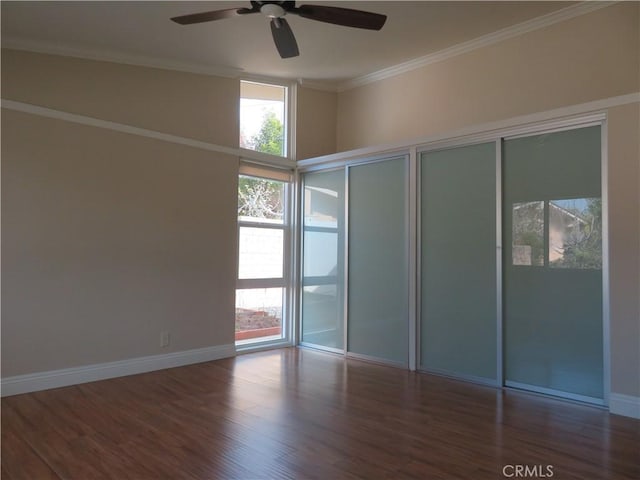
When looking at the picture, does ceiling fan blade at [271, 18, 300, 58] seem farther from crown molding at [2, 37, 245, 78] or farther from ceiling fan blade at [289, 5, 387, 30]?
crown molding at [2, 37, 245, 78]

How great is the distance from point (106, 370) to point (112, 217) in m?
1.35

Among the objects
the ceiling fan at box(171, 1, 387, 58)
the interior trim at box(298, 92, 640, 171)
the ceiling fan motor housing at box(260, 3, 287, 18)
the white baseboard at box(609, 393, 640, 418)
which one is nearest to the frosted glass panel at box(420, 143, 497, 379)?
the interior trim at box(298, 92, 640, 171)

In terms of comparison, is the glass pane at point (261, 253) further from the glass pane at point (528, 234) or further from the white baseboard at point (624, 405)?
the white baseboard at point (624, 405)

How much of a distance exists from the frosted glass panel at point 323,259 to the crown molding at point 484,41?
1306 mm

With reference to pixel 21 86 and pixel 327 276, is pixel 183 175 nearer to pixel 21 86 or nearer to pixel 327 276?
pixel 21 86

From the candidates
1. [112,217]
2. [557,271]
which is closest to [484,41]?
[557,271]

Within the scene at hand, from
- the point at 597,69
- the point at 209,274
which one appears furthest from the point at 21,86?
the point at 597,69

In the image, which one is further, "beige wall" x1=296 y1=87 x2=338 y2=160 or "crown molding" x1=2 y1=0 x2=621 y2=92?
"beige wall" x1=296 y1=87 x2=338 y2=160

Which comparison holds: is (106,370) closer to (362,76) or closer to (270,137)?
(270,137)

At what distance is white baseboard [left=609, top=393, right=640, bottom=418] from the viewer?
2.91 meters

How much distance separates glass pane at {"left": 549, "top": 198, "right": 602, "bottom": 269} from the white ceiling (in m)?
1.75

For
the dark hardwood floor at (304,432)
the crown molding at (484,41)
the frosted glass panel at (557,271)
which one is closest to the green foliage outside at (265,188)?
the crown molding at (484,41)

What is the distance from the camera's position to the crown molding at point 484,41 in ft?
11.9

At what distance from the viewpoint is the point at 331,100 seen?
5617 mm
